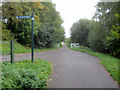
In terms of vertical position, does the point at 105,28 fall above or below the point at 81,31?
below

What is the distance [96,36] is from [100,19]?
221 centimetres

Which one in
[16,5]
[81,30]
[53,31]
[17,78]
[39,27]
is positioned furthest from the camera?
[81,30]

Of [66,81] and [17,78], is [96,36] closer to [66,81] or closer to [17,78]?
[66,81]

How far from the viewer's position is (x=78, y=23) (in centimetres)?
3288

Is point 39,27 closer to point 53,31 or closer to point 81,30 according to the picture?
point 53,31

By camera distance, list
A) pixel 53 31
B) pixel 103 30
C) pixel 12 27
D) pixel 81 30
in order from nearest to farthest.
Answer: pixel 103 30
pixel 12 27
pixel 53 31
pixel 81 30

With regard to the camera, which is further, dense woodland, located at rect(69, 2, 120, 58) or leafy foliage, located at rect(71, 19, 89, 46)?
leafy foliage, located at rect(71, 19, 89, 46)

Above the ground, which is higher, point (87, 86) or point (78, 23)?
point (78, 23)

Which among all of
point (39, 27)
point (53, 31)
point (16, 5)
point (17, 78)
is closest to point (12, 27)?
point (39, 27)

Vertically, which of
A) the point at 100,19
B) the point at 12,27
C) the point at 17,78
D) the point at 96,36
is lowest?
the point at 17,78

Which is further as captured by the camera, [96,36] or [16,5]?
[96,36]

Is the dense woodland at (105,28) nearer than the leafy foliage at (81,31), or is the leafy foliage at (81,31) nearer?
the dense woodland at (105,28)

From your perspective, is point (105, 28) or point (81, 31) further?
point (81, 31)

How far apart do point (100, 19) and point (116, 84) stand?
12216 mm
